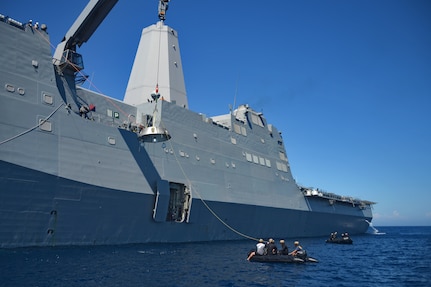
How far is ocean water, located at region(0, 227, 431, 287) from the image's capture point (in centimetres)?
1023

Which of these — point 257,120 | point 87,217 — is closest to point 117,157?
point 87,217

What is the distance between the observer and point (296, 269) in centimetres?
1423

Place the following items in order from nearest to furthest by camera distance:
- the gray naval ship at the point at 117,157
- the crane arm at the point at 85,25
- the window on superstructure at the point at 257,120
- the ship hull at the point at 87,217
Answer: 1. the ship hull at the point at 87,217
2. the gray naval ship at the point at 117,157
3. the crane arm at the point at 85,25
4. the window on superstructure at the point at 257,120

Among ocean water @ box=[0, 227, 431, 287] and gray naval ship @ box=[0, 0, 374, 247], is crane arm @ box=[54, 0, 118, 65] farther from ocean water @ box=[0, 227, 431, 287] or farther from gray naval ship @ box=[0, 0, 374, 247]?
ocean water @ box=[0, 227, 431, 287]

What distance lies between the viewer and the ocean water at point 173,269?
1023cm

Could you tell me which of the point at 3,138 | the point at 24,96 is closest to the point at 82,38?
the point at 24,96

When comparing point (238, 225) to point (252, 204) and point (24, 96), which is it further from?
point (24, 96)

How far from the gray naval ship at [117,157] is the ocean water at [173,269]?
1.43 m

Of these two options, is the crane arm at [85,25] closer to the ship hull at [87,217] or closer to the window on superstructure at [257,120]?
the ship hull at [87,217]

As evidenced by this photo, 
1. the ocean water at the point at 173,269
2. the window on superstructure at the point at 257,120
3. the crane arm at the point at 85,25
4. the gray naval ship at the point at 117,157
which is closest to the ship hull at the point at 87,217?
the gray naval ship at the point at 117,157

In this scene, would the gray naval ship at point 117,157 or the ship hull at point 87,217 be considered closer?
the ship hull at point 87,217

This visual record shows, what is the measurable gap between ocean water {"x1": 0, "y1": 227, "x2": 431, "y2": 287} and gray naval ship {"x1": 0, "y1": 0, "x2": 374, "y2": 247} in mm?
1432

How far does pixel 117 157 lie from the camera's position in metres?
17.2

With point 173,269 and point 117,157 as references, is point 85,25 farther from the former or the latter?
point 173,269
